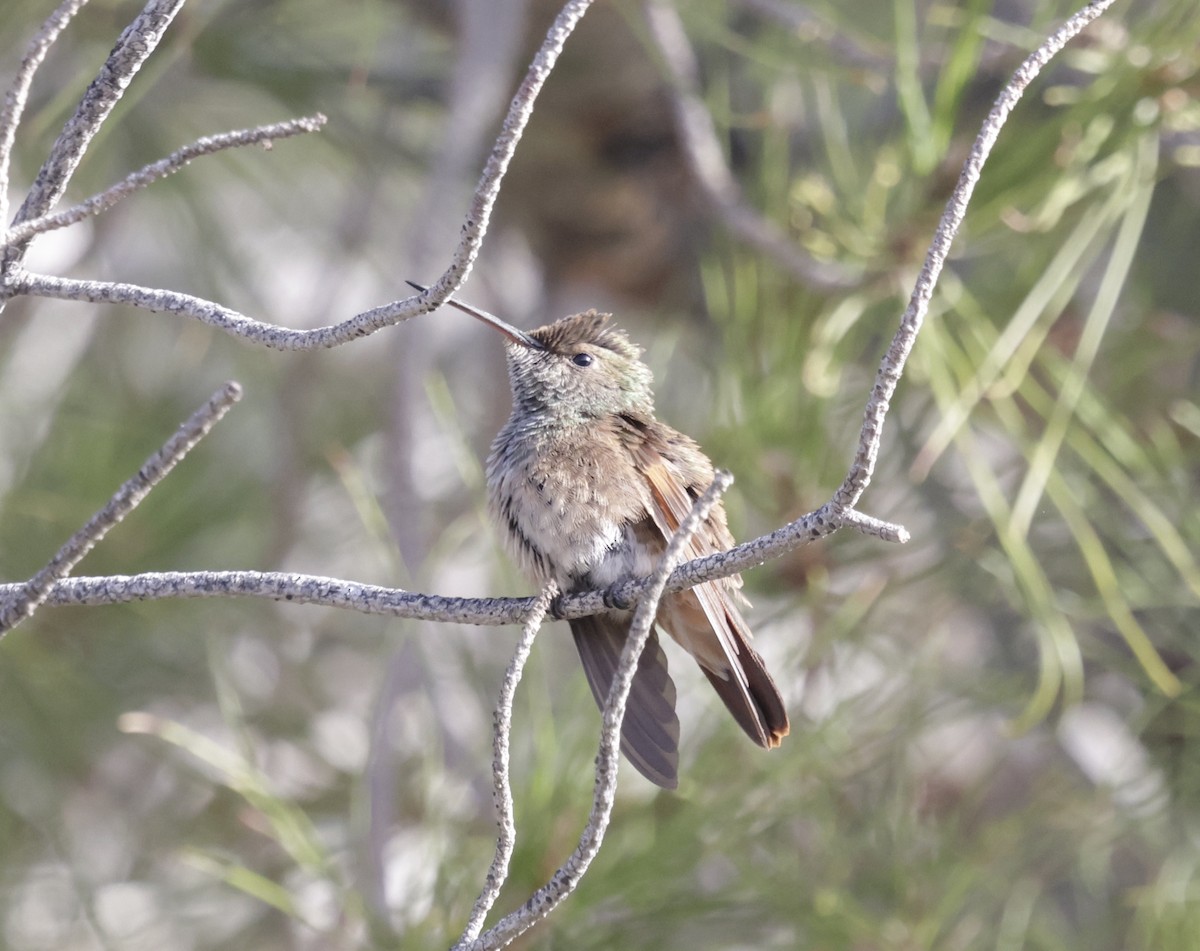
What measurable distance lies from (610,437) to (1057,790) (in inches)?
69.8

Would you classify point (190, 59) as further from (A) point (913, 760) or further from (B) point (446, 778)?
(A) point (913, 760)

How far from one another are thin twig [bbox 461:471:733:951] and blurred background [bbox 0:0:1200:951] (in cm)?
96

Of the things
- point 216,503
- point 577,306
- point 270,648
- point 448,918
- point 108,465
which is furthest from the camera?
point 577,306

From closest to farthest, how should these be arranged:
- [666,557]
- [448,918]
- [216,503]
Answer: [666,557] → [448,918] → [216,503]

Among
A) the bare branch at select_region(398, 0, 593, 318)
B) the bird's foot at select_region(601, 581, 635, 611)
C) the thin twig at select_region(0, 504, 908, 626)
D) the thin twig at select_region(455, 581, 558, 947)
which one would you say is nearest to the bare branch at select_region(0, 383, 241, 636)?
the thin twig at select_region(0, 504, 908, 626)

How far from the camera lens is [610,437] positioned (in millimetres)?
2221

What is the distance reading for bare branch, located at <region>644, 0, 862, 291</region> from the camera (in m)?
2.48

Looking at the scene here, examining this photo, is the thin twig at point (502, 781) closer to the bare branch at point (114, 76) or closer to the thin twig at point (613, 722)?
the thin twig at point (613, 722)

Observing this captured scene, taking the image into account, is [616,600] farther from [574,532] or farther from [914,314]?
[914,314]

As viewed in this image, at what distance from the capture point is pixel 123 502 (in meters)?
0.99

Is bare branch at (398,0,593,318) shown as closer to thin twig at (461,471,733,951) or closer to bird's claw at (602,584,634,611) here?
thin twig at (461,471,733,951)

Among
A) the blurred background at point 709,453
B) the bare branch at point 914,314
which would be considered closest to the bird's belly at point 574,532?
the blurred background at point 709,453

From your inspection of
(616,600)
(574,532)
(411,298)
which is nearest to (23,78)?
(411,298)

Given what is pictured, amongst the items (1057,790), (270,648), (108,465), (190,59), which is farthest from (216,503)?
(1057,790)
